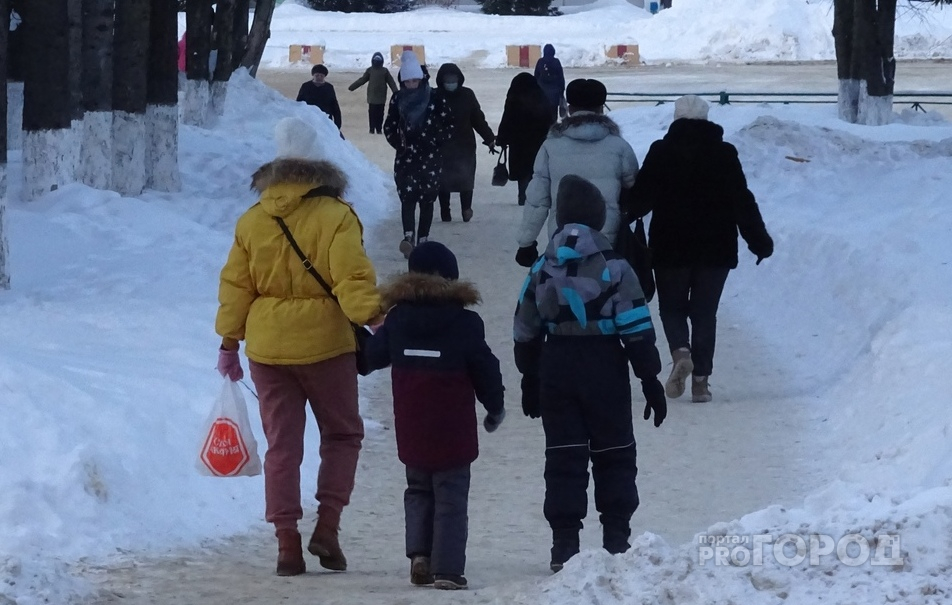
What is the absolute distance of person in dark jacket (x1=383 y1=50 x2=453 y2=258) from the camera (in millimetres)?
12562

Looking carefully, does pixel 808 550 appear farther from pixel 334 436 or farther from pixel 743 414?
pixel 743 414

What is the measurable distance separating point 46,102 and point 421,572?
23.1 ft

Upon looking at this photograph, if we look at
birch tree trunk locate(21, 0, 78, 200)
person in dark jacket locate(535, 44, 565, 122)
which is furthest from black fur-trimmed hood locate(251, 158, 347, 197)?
person in dark jacket locate(535, 44, 565, 122)

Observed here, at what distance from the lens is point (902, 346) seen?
8578 millimetres

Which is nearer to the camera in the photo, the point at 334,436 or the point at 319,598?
the point at 319,598

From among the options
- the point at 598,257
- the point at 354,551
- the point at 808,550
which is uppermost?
the point at 598,257

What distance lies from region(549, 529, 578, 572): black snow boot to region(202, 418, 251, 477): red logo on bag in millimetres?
1161

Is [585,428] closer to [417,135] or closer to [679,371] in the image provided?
[679,371]

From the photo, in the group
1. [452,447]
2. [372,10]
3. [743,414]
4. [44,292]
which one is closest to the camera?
[452,447]

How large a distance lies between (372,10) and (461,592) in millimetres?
51645

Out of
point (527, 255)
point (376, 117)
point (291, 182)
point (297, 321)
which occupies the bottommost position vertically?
point (376, 117)

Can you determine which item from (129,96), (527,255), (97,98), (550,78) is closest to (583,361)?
(527,255)

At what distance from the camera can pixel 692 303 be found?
8641 millimetres

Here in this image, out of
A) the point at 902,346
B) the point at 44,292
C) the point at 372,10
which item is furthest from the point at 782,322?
the point at 372,10
